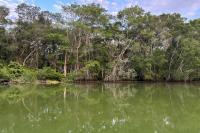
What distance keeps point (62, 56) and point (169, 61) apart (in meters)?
12.9

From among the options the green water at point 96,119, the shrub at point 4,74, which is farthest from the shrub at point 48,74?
the green water at point 96,119

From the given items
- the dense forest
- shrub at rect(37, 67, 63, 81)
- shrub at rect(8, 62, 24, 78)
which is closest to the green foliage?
the dense forest

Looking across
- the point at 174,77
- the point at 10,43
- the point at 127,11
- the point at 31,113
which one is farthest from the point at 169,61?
the point at 31,113

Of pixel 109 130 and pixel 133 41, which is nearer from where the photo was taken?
pixel 109 130

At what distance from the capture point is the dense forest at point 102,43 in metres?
36.6

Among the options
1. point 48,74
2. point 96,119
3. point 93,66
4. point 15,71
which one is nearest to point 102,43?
point 93,66

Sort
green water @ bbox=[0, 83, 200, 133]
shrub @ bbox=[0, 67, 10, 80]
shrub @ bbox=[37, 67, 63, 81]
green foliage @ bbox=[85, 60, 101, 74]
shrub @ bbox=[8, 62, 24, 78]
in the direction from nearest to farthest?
green water @ bbox=[0, 83, 200, 133], shrub @ bbox=[0, 67, 10, 80], shrub @ bbox=[8, 62, 24, 78], shrub @ bbox=[37, 67, 63, 81], green foliage @ bbox=[85, 60, 101, 74]

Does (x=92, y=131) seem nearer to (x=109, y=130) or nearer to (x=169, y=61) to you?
(x=109, y=130)

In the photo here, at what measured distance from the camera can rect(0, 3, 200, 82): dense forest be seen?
3662 cm

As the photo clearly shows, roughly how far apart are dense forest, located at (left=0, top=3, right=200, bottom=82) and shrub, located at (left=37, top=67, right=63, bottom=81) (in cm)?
160

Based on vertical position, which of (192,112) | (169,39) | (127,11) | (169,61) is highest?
(127,11)

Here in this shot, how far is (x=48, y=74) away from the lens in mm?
33688

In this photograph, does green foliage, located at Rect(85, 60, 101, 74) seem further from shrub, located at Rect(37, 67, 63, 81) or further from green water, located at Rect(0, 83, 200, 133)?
green water, located at Rect(0, 83, 200, 133)

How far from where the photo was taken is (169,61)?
40781 millimetres
